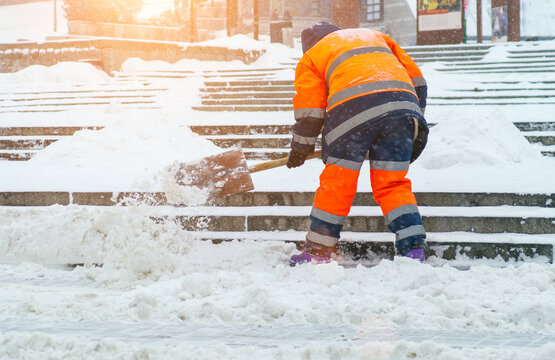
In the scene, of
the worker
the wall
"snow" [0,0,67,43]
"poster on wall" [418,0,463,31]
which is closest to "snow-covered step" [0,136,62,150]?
the worker

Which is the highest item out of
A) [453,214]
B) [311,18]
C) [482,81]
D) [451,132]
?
[311,18]

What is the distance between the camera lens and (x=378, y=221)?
4285mm

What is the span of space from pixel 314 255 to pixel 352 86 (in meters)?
1.13

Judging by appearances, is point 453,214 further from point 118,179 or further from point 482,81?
point 482,81

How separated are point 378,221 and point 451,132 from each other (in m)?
2.13

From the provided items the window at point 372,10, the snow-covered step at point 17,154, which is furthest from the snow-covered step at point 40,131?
the window at point 372,10

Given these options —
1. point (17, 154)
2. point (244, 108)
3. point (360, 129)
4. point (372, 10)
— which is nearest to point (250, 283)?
point (360, 129)

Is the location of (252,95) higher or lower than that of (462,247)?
higher

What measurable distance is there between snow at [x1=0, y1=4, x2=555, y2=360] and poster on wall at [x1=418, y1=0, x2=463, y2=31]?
970cm

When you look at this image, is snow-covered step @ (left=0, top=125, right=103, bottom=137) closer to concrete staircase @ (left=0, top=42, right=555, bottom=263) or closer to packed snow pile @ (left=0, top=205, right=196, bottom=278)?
concrete staircase @ (left=0, top=42, right=555, bottom=263)

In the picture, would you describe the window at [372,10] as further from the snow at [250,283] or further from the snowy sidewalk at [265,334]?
the snowy sidewalk at [265,334]

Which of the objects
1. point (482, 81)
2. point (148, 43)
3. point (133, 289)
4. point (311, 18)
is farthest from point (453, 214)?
point (311, 18)

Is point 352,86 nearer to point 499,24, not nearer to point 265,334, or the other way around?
point 265,334

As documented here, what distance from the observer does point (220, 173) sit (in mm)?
4562
